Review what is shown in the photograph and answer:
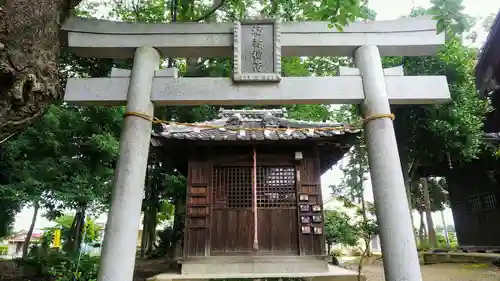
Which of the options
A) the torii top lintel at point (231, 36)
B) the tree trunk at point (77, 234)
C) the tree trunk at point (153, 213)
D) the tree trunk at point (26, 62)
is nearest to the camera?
the tree trunk at point (26, 62)

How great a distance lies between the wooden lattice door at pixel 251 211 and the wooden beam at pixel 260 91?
4.59 meters

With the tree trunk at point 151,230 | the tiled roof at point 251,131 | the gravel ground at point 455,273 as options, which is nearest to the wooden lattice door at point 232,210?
the tiled roof at point 251,131

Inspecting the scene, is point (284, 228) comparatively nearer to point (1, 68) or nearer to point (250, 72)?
point (250, 72)

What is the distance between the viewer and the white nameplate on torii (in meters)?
4.43

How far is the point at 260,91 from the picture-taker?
447 cm

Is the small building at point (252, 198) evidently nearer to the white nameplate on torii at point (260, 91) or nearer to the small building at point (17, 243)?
the white nameplate on torii at point (260, 91)

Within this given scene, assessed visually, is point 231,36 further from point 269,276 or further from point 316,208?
point 269,276

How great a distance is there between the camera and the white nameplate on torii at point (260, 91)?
14.5ft

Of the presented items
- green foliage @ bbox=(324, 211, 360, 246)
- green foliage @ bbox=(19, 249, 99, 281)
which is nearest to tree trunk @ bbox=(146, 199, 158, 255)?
green foliage @ bbox=(19, 249, 99, 281)

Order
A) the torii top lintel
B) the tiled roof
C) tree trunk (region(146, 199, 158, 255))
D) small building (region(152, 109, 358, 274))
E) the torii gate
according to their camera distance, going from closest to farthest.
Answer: the torii gate → the torii top lintel → small building (region(152, 109, 358, 274)) → the tiled roof → tree trunk (region(146, 199, 158, 255))

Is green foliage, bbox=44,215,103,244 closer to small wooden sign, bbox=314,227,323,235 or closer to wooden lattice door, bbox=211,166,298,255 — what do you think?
wooden lattice door, bbox=211,166,298,255

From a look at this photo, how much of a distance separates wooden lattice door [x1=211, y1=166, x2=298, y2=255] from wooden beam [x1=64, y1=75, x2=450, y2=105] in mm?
4595

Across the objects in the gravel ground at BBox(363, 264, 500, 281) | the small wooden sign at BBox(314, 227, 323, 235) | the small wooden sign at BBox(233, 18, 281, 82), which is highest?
the small wooden sign at BBox(233, 18, 281, 82)

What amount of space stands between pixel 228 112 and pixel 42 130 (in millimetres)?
6022
